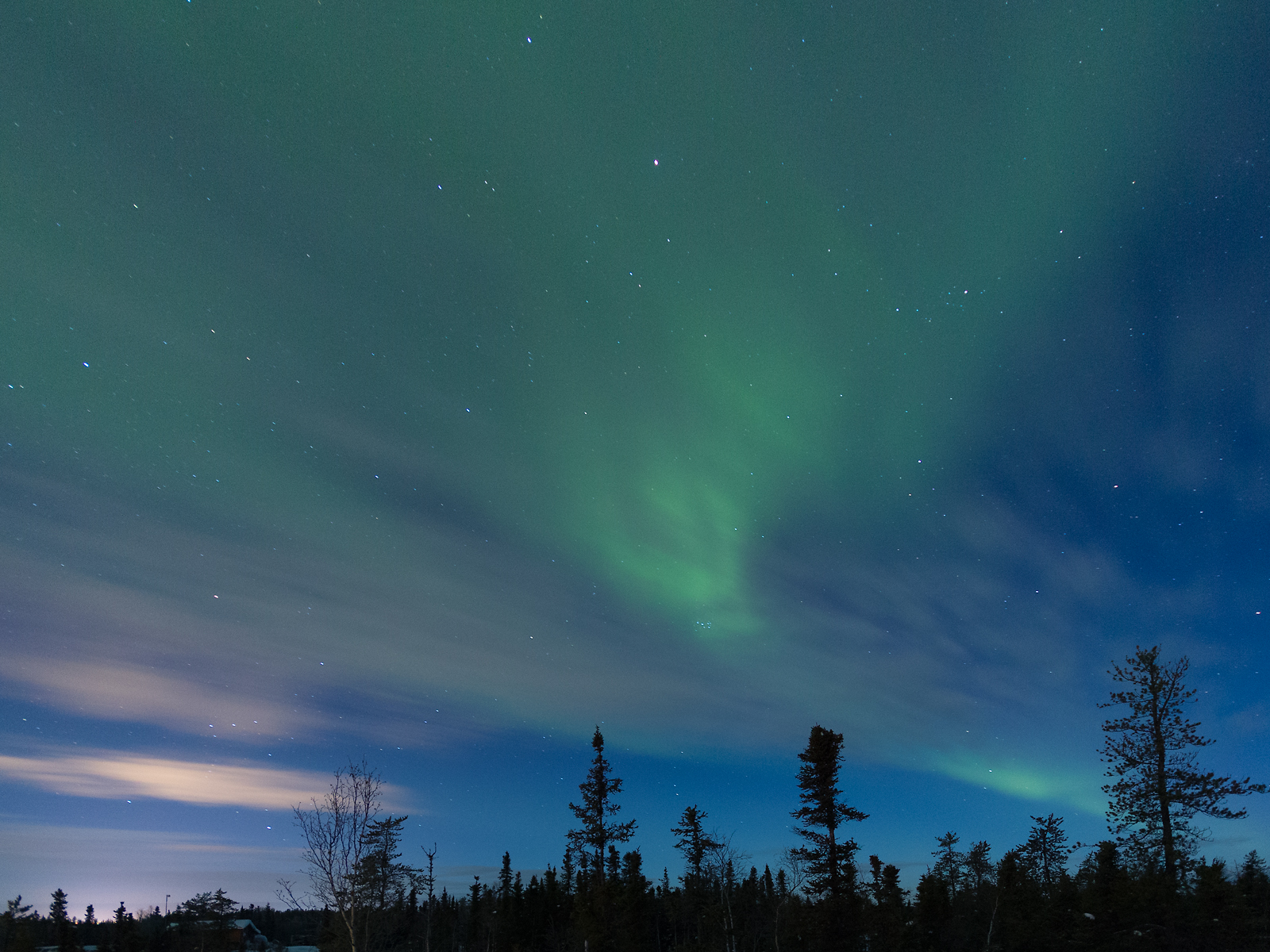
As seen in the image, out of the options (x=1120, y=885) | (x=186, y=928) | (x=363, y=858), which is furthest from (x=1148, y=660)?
(x=186, y=928)

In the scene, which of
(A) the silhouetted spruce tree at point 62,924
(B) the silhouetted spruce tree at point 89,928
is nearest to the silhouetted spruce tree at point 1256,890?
(A) the silhouetted spruce tree at point 62,924

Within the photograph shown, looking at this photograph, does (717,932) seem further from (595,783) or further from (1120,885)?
(1120,885)

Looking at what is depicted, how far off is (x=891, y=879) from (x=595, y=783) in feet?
80.5

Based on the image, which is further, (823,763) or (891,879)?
(891,879)

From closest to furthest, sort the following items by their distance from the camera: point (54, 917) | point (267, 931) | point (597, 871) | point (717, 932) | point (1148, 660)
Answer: point (1148, 660) → point (597, 871) → point (717, 932) → point (54, 917) → point (267, 931)

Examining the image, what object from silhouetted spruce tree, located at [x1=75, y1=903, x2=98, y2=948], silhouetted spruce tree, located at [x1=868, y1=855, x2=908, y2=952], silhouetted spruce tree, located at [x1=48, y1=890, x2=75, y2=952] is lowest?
silhouetted spruce tree, located at [x1=75, y1=903, x2=98, y2=948]

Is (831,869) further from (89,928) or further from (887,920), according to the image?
(89,928)

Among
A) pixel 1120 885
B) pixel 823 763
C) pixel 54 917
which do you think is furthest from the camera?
pixel 54 917

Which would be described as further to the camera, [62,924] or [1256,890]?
[62,924]

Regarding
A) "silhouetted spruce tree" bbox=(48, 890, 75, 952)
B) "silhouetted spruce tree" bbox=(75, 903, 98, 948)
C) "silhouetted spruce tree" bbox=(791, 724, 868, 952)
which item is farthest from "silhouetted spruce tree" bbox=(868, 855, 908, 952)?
"silhouetted spruce tree" bbox=(75, 903, 98, 948)

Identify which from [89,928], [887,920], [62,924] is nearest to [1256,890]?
[887,920]

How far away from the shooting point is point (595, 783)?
4850cm

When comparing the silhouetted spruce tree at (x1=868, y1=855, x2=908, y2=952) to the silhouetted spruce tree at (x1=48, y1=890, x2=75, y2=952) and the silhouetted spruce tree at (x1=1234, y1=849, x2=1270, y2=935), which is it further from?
the silhouetted spruce tree at (x1=48, y1=890, x2=75, y2=952)

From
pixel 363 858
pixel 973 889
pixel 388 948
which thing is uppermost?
pixel 363 858
